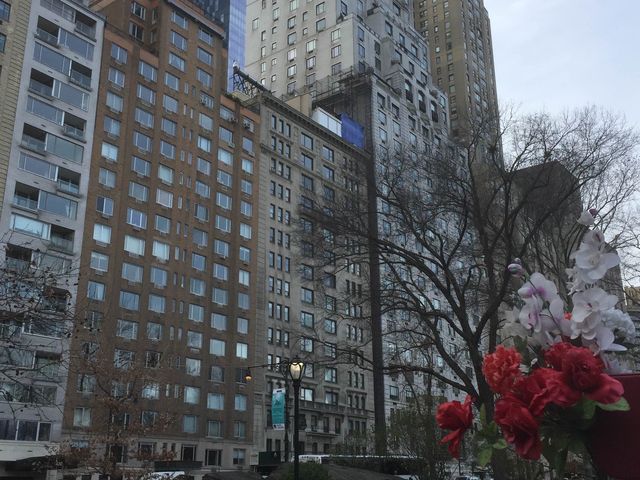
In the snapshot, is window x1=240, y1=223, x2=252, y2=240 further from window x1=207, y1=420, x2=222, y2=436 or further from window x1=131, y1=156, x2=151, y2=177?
window x1=207, y1=420, x2=222, y2=436

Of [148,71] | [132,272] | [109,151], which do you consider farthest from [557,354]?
[148,71]

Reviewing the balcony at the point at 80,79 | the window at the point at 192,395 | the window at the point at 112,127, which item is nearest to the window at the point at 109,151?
the window at the point at 112,127

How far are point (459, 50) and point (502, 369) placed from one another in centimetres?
12409

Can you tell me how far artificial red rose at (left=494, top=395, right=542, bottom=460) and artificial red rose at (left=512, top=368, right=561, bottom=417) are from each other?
0.11 feet

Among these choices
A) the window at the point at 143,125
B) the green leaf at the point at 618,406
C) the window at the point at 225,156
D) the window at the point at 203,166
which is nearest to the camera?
the green leaf at the point at 618,406

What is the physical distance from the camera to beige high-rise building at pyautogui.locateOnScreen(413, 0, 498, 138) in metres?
119

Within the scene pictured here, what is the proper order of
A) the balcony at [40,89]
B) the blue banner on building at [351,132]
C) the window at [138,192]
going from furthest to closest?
the blue banner on building at [351,132]
the window at [138,192]
the balcony at [40,89]

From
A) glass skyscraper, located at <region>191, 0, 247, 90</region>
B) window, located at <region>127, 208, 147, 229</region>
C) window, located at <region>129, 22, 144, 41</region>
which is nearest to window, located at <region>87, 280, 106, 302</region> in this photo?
window, located at <region>127, 208, 147, 229</region>

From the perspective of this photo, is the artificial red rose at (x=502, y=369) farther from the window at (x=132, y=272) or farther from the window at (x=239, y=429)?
the window at (x=239, y=429)

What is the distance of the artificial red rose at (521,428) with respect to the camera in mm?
3119

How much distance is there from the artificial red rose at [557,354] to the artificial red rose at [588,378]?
55mm

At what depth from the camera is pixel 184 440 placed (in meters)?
55.3

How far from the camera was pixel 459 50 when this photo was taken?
395 feet

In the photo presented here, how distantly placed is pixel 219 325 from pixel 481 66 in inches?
→ 3229
